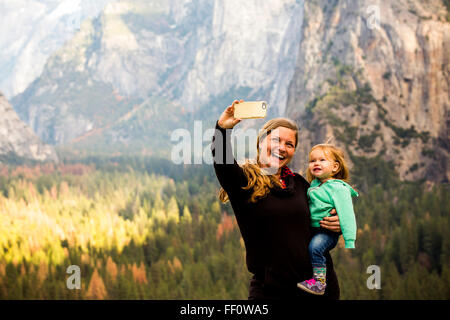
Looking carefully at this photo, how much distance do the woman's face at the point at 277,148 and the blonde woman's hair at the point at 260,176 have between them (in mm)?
78

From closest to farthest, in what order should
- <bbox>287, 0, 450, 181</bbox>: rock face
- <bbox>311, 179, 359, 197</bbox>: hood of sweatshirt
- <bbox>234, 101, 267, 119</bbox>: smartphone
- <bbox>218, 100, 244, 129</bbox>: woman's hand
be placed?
<bbox>234, 101, 267, 119</bbox>: smartphone < <bbox>218, 100, 244, 129</bbox>: woman's hand < <bbox>311, 179, 359, 197</bbox>: hood of sweatshirt < <bbox>287, 0, 450, 181</bbox>: rock face

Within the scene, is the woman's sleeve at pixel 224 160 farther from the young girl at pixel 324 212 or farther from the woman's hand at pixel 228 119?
the young girl at pixel 324 212

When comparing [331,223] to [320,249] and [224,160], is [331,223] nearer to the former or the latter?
[320,249]

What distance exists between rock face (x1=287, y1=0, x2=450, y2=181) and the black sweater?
82.2m

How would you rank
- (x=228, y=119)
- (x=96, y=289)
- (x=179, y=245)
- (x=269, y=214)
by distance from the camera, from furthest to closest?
1. (x=179, y=245)
2. (x=96, y=289)
3. (x=269, y=214)
4. (x=228, y=119)

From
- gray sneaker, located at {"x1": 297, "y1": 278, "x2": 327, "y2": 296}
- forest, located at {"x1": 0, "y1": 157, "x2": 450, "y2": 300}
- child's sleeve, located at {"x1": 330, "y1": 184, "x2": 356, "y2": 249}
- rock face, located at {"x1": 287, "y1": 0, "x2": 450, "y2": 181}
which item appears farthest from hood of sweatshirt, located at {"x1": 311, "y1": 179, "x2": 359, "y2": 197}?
rock face, located at {"x1": 287, "y1": 0, "x2": 450, "y2": 181}

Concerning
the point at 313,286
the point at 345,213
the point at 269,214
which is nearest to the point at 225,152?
the point at 269,214

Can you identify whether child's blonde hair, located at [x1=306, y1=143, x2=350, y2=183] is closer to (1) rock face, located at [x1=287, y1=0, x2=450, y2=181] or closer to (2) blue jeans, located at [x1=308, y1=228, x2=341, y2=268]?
(2) blue jeans, located at [x1=308, y1=228, x2=341, y2=268]

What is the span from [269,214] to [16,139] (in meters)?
163

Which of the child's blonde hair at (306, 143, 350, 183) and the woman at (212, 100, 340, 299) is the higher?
the child's blonde hair at (306, 143, 350, 183)

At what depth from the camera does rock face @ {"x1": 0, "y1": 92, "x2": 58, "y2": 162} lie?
146 m

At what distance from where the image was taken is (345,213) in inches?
254
